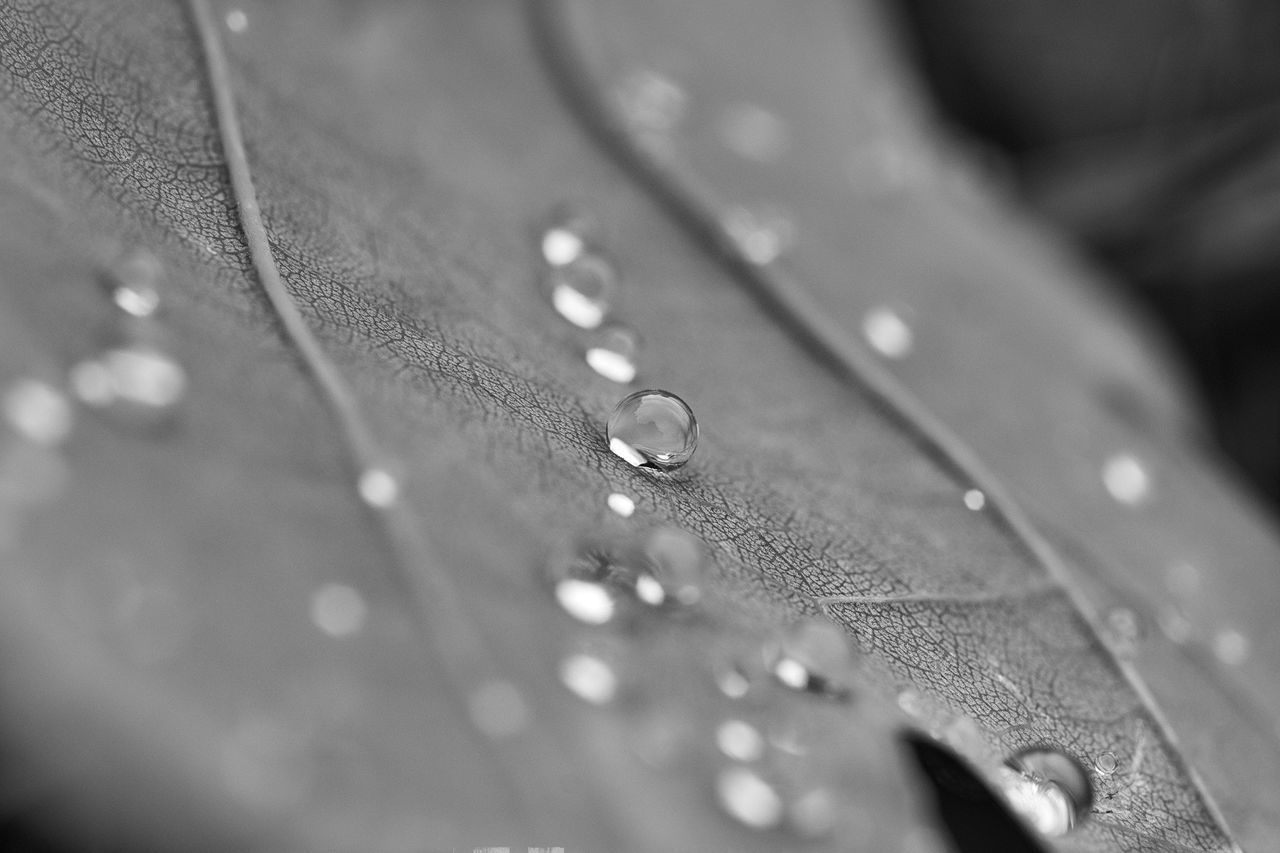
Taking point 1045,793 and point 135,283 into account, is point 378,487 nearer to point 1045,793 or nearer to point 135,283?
point 135,283

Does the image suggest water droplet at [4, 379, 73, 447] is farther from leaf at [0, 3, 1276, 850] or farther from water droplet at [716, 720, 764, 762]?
water droplet at [716, 720, 764, 762]

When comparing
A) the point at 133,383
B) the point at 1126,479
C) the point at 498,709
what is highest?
the point at 1126,479

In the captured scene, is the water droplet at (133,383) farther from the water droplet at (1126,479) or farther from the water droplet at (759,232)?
the water droplet at (1126,479)

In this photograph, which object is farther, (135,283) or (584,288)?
(584,288)

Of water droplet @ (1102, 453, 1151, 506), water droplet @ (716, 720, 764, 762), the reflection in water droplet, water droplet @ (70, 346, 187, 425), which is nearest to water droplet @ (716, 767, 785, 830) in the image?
water droplet @ (716, 720, 764, 762)

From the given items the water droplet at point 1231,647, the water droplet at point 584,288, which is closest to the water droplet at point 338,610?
the water droplet at point 584,288

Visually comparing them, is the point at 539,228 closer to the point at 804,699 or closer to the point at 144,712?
the point at 804,699

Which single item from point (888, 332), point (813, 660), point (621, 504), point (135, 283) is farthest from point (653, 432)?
point (888, 332)

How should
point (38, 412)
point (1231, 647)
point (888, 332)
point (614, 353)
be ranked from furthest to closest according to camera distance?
1. point (888, 332)
2. point (1231, 647)
3. point (614, 353)
4. point (38, 412)
